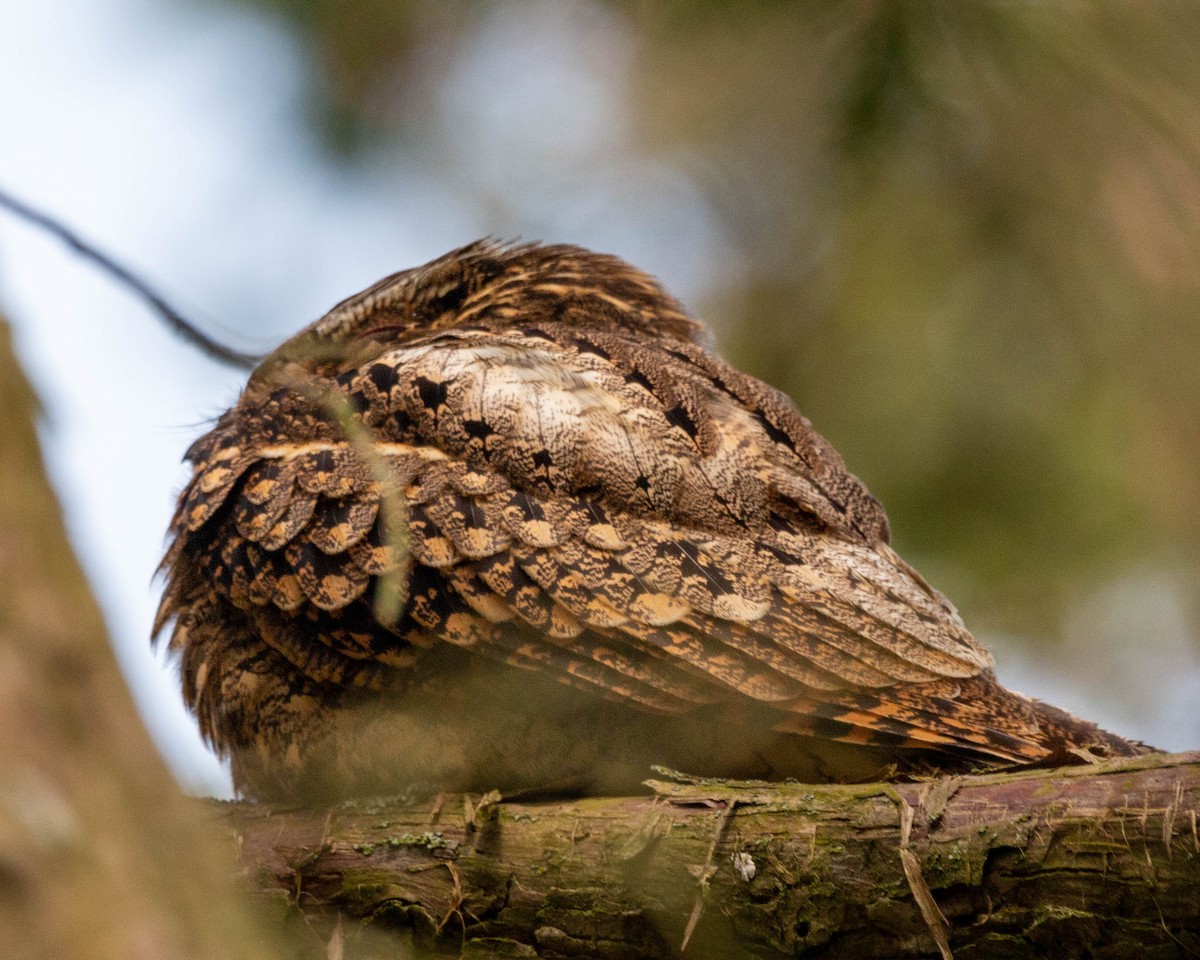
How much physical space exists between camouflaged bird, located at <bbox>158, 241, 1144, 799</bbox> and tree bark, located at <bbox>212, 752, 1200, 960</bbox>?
15cm

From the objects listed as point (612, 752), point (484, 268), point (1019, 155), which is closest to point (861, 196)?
point (1019, 155)

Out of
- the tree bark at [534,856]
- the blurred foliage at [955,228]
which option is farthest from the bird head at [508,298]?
the tree bark at [534,856]

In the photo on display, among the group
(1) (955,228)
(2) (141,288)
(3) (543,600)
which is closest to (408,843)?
(3) (543,600)

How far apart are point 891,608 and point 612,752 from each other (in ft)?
2.06

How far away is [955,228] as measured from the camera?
3211mm

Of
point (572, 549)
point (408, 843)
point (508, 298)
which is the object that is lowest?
point (408, 843)

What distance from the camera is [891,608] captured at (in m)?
2.38

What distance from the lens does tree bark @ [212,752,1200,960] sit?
1771 millimetres

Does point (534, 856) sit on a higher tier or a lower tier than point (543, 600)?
lower

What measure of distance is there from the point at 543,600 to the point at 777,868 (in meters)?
0.64

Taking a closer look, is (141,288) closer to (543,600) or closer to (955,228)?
(543,600)

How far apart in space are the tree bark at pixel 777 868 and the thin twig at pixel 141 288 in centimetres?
105

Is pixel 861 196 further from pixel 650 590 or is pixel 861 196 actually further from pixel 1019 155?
pixel 650 590

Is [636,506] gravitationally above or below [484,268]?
below
